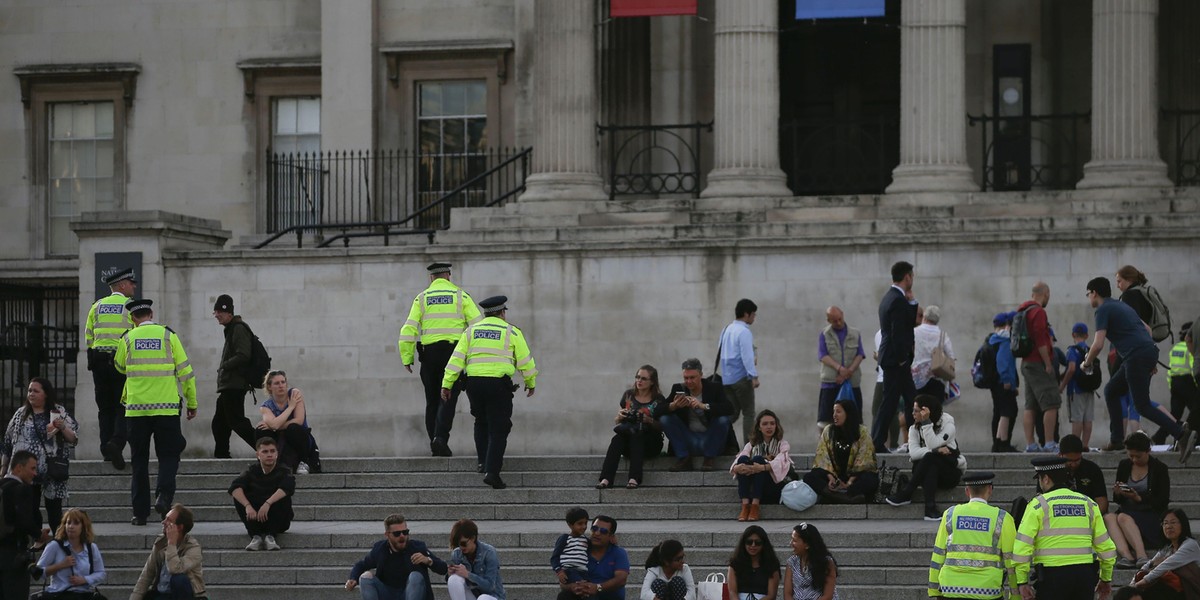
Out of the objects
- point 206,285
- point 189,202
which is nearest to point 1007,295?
point 206,285

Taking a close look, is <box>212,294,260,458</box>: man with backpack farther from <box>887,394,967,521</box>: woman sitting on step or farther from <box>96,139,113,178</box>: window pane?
<box>96,139,113,178</box>: window pane

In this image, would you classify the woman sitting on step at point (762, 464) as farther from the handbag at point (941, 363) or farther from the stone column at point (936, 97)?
the stone column at point (936, 97)

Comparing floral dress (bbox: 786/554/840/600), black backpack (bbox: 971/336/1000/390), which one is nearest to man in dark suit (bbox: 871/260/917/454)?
black backpack (bbox: 971/336/1000/390)

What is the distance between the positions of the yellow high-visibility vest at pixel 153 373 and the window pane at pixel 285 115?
13089 mm

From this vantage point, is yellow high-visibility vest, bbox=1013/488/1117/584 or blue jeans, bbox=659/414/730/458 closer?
yellow high-visibility vest, bbox=1013/488/1117/584

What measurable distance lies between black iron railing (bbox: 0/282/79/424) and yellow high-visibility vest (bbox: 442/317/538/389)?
28.6ft

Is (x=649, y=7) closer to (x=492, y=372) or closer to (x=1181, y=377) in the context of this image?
(x=492, y=372)

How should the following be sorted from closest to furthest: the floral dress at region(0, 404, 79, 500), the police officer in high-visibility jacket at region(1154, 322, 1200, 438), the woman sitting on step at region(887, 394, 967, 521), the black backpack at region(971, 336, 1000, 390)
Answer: the woman sitting on step at region(887, 394, 967, 521), the floral dress at region(0, 404, 79, 500), the police officer in high-visibility jacket at region(1154, 322, 1200, 438), the black backpack at region(971, 336, 1000, 390)

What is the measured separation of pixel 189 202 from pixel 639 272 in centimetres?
1037

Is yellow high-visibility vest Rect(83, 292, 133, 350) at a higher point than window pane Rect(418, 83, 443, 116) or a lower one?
lower

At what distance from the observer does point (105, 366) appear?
73.0 feet

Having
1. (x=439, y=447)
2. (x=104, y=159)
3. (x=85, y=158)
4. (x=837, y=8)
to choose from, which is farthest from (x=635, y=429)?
(x=85, y=158)

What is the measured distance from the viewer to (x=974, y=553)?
52.4ft

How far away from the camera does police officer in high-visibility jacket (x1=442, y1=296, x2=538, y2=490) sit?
21.5 metres
